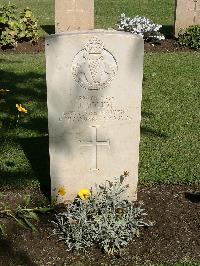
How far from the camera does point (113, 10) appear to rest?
15.2 meters

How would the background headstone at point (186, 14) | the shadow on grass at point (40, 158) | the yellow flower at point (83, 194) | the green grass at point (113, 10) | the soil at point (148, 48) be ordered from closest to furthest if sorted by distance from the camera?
the yellow flower at point (83, 194), the shadow on grass at point (40, 158), the soil at point (148, 48), the background headstone at point (186, 14), the green grass at point (113, 10)

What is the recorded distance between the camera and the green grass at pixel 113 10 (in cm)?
1338

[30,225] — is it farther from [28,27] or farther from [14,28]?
[28,27]

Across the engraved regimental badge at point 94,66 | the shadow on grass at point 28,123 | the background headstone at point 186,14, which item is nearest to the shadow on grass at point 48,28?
the background headstone at point 186,14

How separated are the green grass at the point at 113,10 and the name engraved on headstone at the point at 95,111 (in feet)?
28.9

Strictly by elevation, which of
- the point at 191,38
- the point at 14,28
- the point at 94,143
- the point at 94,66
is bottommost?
the point at 94,143

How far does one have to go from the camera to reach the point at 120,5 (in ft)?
52.0

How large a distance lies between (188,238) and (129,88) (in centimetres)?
138

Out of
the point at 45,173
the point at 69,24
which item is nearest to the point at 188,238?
the point at 45,173

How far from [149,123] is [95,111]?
263 centimetres

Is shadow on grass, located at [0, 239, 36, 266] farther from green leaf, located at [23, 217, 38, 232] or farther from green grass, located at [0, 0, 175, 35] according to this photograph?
green grass, located at [0, 0, 175, 35]

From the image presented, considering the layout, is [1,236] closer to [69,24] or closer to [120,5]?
[69,24]

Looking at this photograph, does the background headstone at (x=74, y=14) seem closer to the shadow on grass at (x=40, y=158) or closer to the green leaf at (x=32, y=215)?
Result: the shadow on grass at (x=40, y=158)

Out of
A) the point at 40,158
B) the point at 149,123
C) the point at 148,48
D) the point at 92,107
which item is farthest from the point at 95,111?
the point at 148,48
